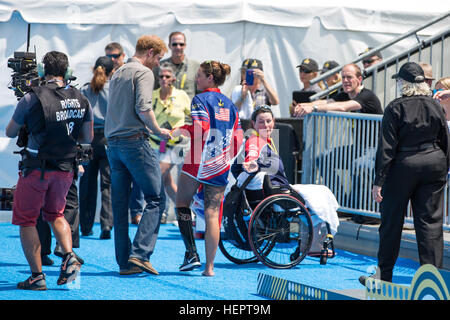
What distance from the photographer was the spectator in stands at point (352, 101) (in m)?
8.50

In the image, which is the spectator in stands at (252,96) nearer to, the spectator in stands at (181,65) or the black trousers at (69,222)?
the spectator in stands at (181,65)

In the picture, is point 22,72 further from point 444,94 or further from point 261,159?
point 444,94

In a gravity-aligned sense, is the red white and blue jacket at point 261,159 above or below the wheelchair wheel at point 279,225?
above

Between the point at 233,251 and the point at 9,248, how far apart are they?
2.26 metres

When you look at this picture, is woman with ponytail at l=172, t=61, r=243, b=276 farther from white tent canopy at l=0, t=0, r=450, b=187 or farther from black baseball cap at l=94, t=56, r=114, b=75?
white tent canopy at l=0, t=0, r=450, b=187

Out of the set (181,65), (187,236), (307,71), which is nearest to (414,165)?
(187,236)

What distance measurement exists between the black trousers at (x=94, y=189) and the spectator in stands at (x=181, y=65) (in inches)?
55.1

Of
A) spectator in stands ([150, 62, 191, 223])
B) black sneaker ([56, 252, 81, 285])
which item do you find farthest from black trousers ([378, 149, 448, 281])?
spectator in stands ([150, 62, 191, 223])

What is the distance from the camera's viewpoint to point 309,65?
10.1 m

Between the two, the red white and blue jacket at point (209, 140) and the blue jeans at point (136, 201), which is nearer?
the red white and blue jacket at point (209, 140)

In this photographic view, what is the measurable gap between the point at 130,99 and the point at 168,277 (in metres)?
1.53

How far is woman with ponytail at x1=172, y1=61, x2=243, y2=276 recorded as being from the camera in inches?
267

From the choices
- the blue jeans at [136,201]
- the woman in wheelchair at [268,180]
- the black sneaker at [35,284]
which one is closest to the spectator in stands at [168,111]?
the blue jeans at [136,201]
